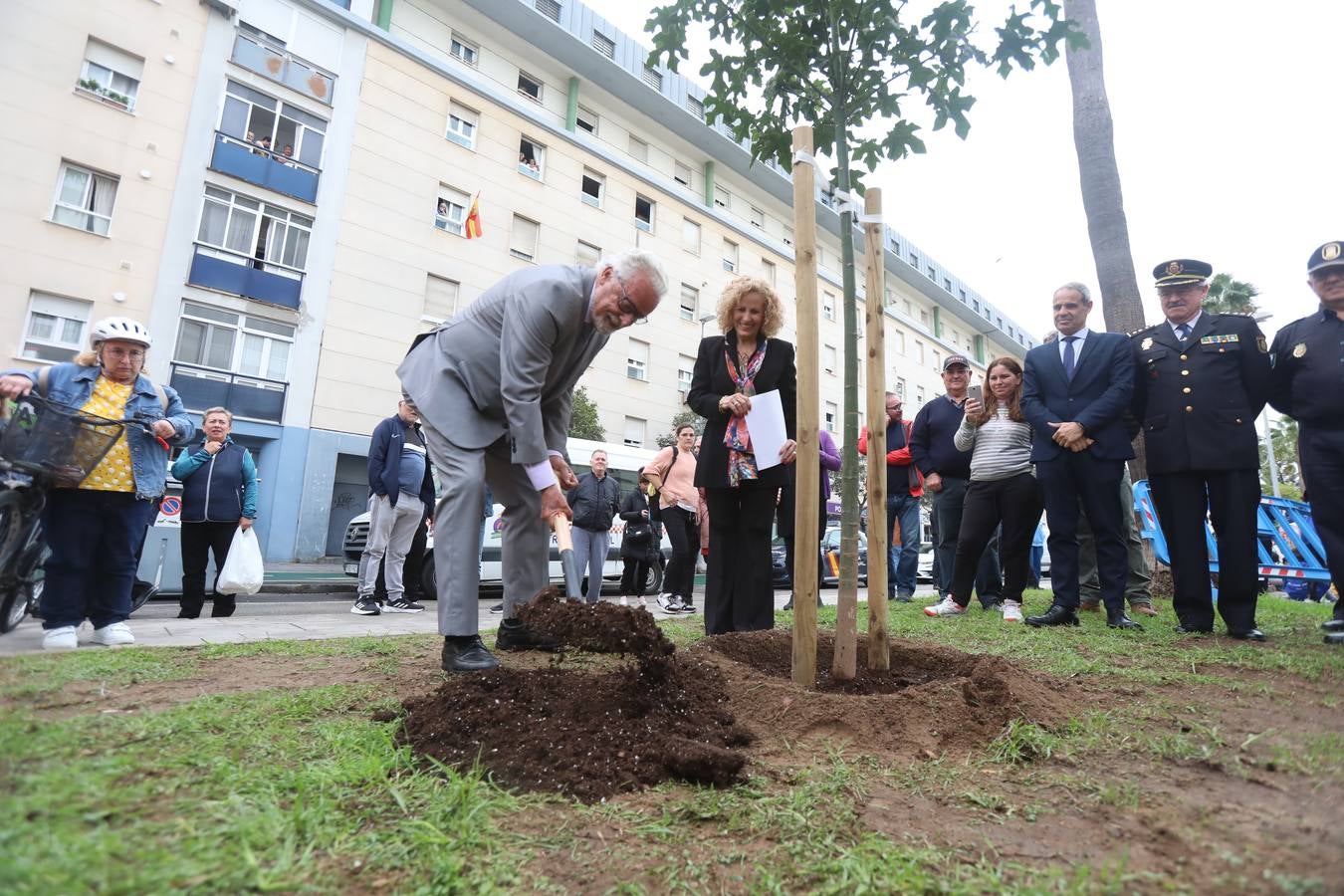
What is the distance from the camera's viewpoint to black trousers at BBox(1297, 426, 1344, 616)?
3682mm

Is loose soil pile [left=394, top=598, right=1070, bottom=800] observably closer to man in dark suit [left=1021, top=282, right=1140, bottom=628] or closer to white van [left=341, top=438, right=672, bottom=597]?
man in dark suit [left=1021, top=282, right=1140, bottom=628]

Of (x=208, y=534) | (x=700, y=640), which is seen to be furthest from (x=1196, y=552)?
(x=208, y=534)

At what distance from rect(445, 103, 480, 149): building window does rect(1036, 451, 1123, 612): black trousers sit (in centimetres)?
1974

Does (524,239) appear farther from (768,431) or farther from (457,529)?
(457,529)

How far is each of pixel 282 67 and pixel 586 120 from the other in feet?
31.6

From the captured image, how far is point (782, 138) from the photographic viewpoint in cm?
343

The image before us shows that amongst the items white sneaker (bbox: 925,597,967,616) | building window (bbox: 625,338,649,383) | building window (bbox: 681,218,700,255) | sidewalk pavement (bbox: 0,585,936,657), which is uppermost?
building window (bbox: 681,218,700,255)

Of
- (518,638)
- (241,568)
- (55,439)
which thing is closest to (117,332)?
(55,439)

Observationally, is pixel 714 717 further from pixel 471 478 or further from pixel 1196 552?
pixel 1196 552

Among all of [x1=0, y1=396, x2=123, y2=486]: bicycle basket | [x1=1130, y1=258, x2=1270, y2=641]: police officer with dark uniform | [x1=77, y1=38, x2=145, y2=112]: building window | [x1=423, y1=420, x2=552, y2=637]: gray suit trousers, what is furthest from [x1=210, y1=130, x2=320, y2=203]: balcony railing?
[x1=1130, y1=258, x2=1270, y2=641]: police officer with dark uniform

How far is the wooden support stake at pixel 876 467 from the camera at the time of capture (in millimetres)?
2844

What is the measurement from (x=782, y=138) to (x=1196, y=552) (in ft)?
11.4

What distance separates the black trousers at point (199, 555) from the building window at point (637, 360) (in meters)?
17.9

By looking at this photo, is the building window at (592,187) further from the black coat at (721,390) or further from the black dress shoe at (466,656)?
the black dress shoe at (466,656)
